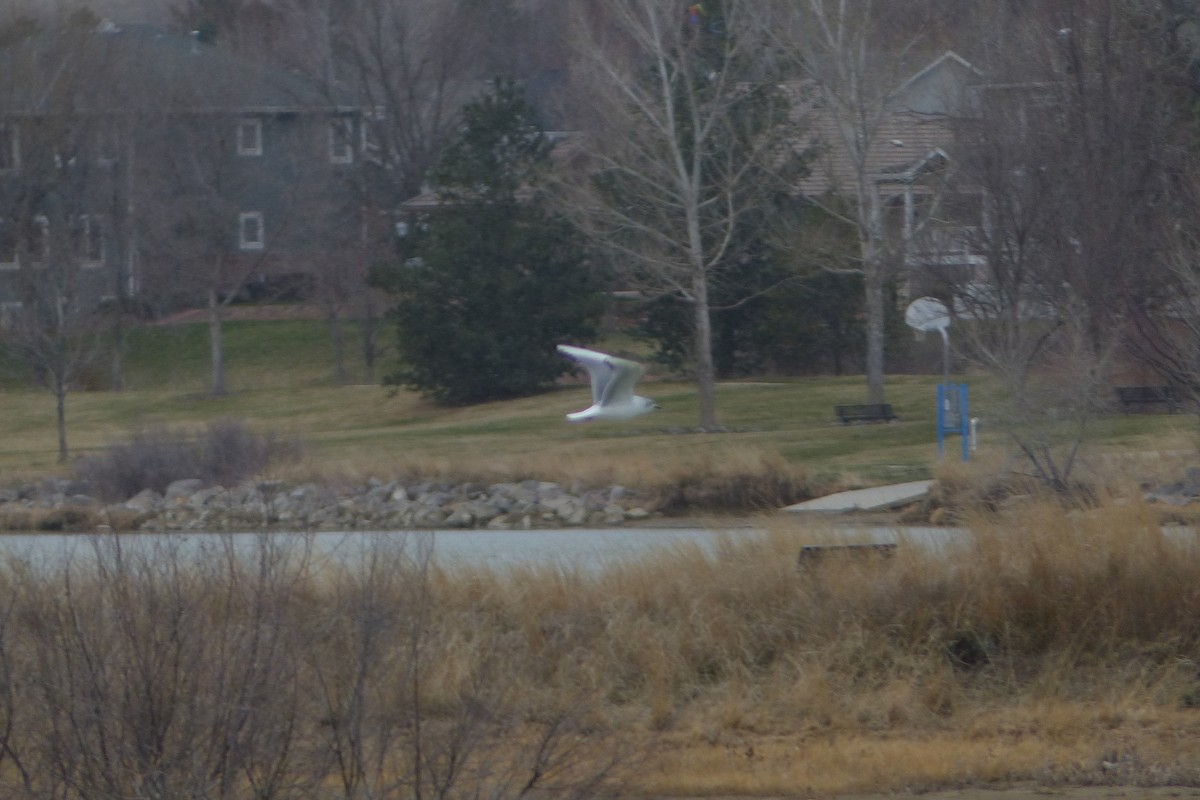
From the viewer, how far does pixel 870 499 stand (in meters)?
23.0

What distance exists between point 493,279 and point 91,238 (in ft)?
62.5

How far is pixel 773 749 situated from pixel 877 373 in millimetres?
22873

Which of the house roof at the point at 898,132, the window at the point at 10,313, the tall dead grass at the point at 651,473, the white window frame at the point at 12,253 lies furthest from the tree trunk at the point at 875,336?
the white window frame at the point at 12,253

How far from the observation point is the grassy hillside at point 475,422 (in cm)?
2703

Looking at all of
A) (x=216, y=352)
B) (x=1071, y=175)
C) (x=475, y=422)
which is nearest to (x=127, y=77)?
(x=216, y=352)

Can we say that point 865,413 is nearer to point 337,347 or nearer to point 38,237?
point 337,347

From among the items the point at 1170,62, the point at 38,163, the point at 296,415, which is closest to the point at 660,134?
the point at 1170,62

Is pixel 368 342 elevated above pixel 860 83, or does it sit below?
below

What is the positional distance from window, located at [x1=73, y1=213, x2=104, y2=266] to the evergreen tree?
1510 cm

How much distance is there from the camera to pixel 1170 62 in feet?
96.2

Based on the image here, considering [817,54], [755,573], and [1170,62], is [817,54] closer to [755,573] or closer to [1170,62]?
[1170,62]

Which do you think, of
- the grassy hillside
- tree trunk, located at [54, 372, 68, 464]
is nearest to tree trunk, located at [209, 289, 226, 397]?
the grassy hillside

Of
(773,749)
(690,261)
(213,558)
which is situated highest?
(690,261)

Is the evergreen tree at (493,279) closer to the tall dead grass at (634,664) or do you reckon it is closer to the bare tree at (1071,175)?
the bare tree at (1071,175)
